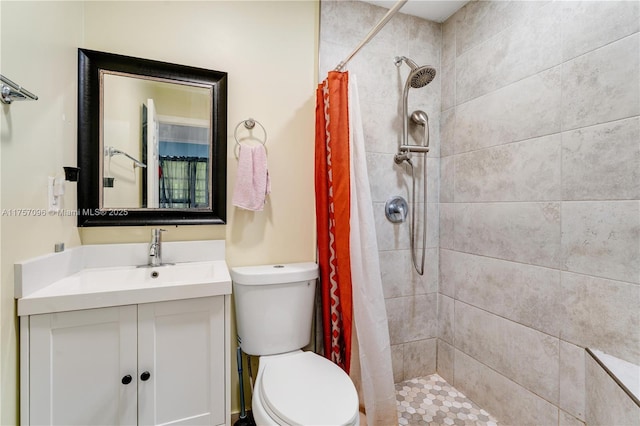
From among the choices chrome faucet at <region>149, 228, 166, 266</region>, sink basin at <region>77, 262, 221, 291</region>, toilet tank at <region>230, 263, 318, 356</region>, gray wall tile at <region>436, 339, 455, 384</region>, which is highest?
chrome faucet at <region>149, 228, 166, 266</region>

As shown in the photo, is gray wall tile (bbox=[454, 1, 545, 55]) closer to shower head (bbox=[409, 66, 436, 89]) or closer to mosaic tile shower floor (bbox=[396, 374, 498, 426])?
shower head (bbox=[409, 66, 436, 89])

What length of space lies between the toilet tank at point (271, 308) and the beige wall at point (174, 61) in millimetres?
223

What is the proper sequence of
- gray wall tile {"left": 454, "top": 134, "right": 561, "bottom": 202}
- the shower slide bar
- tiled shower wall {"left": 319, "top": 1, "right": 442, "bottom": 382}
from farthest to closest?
tiled shower wall {"left": 319, "top": 1, "right": 442, "bottom": 382} < gray wall tile {"left": 454, "top": 134, "right": 561, "bottom": 202} < the shower slide bar

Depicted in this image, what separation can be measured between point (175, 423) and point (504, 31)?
7.82ft

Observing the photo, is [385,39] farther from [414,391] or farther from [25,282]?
[414,391]

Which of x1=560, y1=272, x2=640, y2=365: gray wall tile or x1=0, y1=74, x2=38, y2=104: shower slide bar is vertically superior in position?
x1=0, y1=74, x2=38, y2=104: shower slide bar

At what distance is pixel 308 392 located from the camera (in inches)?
43.2

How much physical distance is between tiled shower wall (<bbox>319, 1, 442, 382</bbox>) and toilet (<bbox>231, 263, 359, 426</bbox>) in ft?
2.02

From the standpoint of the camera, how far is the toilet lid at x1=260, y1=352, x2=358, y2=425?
38.2 inches

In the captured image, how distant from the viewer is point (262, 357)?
1.38m

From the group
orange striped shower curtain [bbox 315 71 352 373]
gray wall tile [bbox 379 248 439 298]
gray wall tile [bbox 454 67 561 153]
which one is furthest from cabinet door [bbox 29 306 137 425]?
gray wall tile [bbox 454 67 561 153]

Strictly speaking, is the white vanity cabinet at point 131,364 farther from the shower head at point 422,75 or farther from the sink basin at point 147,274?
the shower head at point 422,75

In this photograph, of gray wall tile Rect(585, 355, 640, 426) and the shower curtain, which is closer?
gray wall tile Rect(585, 355, 640, 426)

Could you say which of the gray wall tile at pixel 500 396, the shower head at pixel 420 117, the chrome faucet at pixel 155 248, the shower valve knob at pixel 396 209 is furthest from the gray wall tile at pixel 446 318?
the chrome faucet at pixel 155 248
